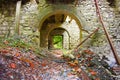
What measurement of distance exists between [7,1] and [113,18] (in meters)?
4.00

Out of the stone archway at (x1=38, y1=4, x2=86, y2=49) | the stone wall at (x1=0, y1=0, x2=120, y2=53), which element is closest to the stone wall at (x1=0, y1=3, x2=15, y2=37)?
the stone wall at (x1=0, y1=0, x2=120, y2=53)

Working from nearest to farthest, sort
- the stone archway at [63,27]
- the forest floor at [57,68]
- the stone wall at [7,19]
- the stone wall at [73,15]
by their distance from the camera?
the forest floor at [57,68] < the stone wall at [73,15] < the stone wall at [7,19] < the stone archway at [63,27]

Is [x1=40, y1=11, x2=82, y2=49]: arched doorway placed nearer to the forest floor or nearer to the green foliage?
the green foliage

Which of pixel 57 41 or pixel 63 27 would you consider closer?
pixel 63 27

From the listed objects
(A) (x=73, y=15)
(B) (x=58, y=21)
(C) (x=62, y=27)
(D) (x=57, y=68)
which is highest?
(A) (x=73, y=15)

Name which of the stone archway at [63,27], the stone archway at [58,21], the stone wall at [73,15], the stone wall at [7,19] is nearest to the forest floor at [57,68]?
the stone wall at [73,15]

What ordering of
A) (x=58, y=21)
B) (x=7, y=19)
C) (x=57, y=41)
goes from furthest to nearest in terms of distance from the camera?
1. (x=57, y=41)
2. (x=58, y=21)
3. (x=7, y=19)

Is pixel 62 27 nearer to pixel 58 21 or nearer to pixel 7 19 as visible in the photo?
pixel 58 21

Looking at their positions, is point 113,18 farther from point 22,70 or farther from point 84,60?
point 22,70

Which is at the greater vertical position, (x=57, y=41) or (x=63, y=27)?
(x=63, y=27)

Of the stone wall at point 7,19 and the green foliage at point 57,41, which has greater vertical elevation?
the stone wall at point 7,19

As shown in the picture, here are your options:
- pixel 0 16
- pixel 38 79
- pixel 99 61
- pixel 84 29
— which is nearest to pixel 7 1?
pixel 0 16

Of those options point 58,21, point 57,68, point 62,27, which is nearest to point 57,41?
point 62,27

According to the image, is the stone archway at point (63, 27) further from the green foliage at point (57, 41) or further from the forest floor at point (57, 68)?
the forest floor at point (57, 68)
